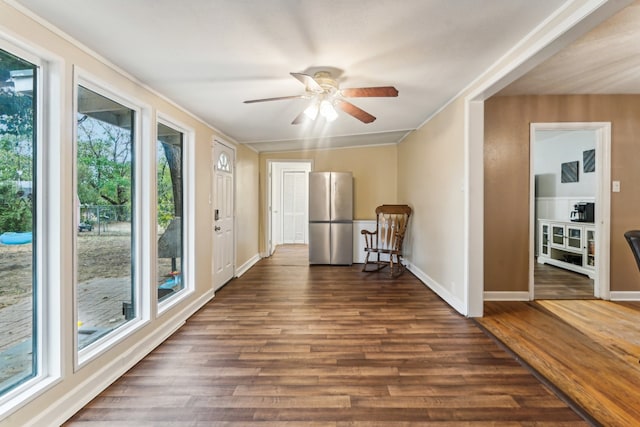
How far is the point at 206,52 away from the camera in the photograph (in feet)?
6.92

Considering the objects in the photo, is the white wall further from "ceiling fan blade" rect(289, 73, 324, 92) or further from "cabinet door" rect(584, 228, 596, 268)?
"ceiling fan blade" rect(289, 73, 324, 92)

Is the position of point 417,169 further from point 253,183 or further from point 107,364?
point 107,364

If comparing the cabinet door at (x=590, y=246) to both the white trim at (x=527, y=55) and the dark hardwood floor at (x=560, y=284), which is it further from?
the white trim at (x=527, y=55)

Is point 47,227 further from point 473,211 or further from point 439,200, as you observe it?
point 439,200

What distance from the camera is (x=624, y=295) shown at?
3652 mm

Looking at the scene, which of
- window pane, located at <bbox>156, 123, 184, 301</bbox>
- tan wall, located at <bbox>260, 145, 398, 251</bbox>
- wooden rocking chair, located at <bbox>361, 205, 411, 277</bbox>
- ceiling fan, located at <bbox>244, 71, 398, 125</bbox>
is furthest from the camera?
tan wall, located at <bbox>260, 145, 398, 251</bbox>

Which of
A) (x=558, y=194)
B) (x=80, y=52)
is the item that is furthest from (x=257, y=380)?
(x=558, y=194)

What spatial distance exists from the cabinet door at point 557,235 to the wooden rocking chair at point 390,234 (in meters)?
2.34

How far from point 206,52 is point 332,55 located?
0.83 metres

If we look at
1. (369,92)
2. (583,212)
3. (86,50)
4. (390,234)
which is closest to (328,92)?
(369,92)

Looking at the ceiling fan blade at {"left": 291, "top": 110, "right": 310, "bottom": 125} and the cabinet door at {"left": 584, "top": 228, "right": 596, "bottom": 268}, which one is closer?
the ceiling fan blade at {"left": 291, "top": 110, "right": 310, "bottom": 125}

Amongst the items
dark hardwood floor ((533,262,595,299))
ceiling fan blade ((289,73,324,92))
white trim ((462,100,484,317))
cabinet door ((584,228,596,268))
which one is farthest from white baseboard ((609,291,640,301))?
ceiling fan blade ((289,73,324,92))

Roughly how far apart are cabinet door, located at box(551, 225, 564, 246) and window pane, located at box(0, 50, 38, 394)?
6247 millimetres

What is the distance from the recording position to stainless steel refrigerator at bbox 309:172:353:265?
5.89m
